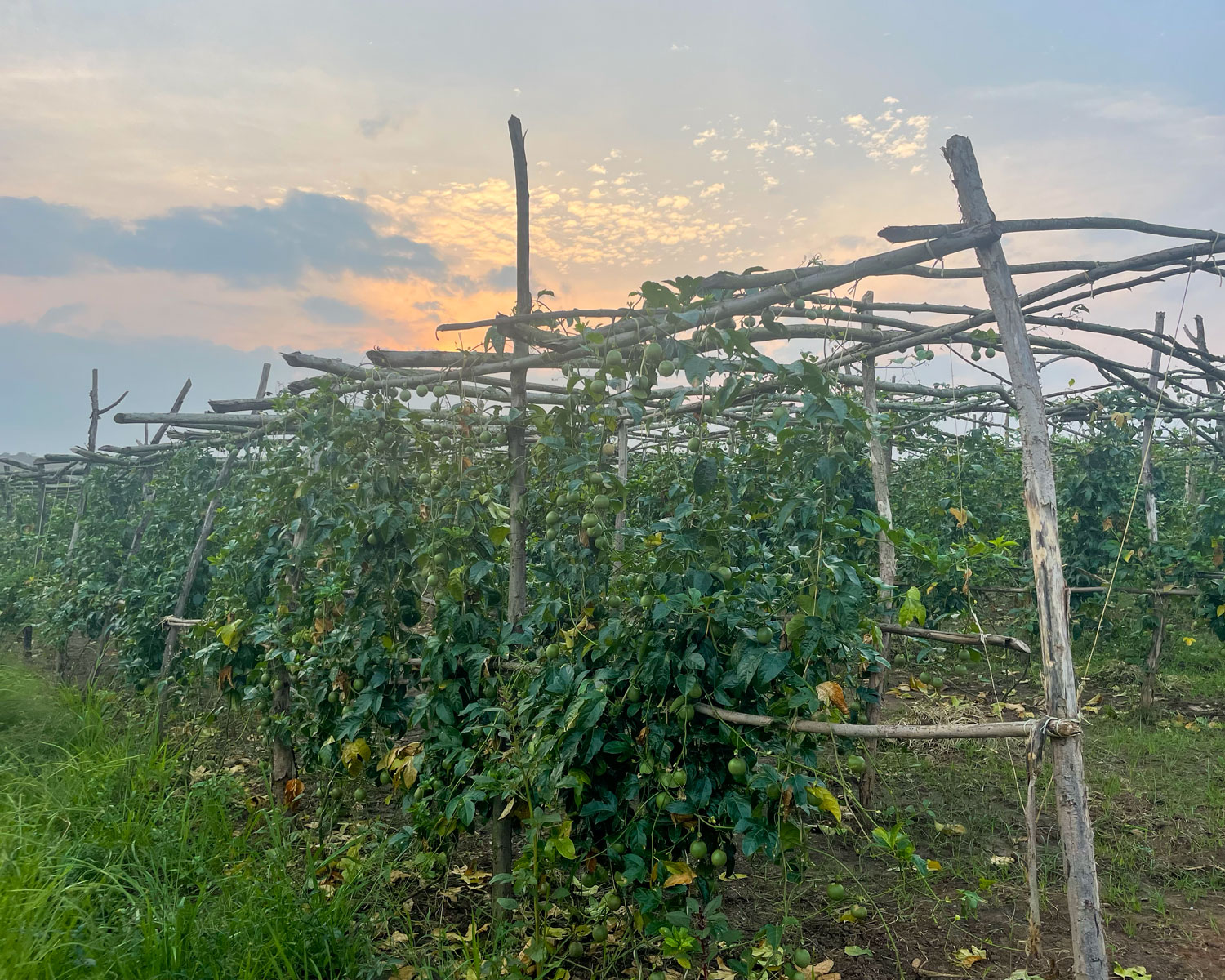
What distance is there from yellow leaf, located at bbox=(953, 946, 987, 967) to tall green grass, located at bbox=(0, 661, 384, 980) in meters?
2.25

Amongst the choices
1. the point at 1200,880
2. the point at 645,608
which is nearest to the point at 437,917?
the point at 645,608

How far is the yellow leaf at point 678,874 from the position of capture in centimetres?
252

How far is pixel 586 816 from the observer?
2.85 metres

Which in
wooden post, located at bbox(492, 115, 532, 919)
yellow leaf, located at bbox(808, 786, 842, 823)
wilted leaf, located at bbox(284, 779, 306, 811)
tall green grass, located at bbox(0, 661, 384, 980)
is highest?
wooden post, located at bbox(492, 115, 532, 919)

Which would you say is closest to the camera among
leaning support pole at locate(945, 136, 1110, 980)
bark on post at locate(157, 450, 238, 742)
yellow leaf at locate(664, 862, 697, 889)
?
leaning support pole at locate(945, 136, 1110, 980)

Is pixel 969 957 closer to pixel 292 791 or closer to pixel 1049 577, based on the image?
pixel 1049 577

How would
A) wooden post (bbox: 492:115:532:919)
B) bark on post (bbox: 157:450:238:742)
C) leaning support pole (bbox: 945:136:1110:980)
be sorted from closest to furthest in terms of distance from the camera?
leaning support pole (bbox: 945:136:1110:980) < wooden post (bbox: 492:115:532:919) < bark on post (bbox: 157:450:238:742)

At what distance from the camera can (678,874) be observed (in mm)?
2535

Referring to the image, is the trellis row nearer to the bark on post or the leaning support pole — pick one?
the leaning support pole

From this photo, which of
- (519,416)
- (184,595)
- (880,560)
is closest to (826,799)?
(519,416)

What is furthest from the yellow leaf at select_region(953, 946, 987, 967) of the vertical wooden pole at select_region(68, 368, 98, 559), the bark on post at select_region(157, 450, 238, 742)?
the vertical wooden pole at select_region(68, 368, 98, 559)

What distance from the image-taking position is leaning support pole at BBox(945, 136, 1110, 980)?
223cm

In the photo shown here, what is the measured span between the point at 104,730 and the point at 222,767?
0.90 meters

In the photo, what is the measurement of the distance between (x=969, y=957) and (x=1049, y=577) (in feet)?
5.66
